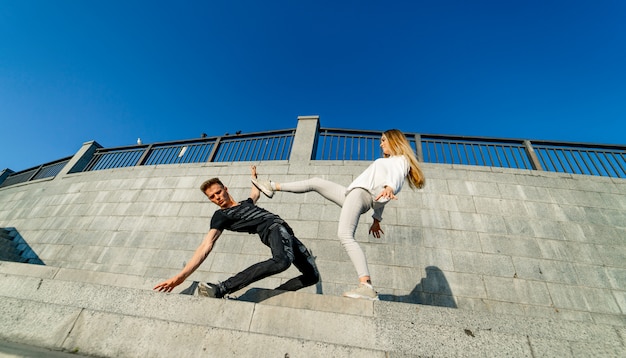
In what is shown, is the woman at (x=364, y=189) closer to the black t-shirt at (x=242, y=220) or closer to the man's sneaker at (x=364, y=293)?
the man's sneaker at (x=364, y=293)

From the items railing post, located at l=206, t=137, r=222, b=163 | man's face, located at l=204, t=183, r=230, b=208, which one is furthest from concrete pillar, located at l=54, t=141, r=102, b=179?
man's face, located at l=204, t=183, r=230, b=208

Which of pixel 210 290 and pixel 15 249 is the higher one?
pixel 15 249

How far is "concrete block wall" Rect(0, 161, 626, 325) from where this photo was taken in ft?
13.7

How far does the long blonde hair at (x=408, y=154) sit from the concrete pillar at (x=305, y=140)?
3473mm

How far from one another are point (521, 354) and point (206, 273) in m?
4.84

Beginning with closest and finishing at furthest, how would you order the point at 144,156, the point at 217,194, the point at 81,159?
the point at 217,194 < the point at 144,156 < the point at 81,159

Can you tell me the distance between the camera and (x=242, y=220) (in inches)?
99.6

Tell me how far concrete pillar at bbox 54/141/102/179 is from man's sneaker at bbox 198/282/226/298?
994 centimetres

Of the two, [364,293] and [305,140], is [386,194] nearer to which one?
[364,293]

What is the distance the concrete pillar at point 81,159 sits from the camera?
28.6ft

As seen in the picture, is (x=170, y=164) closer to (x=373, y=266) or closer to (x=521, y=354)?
(x=373, y=266)

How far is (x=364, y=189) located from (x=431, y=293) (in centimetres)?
298

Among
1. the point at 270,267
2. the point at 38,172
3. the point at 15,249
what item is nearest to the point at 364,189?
the point at 270,267

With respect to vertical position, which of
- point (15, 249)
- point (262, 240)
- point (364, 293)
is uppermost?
point (15, 249)
